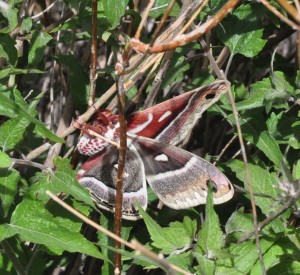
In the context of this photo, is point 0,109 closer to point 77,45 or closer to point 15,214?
point 15,214

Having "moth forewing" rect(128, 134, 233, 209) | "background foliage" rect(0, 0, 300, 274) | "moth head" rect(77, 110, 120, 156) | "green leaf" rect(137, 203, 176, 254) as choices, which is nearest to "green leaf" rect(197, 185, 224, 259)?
"background foliage" rect(0, 0, 300, 274)

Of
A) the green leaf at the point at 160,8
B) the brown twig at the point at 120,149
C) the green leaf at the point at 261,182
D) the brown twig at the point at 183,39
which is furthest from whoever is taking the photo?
the green leaf at the point at 160,8

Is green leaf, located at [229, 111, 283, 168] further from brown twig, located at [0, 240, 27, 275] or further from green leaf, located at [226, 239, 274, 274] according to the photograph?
brown twig, located at [0, 240, 27, 275]

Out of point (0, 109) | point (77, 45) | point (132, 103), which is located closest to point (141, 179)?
point (132, 103)

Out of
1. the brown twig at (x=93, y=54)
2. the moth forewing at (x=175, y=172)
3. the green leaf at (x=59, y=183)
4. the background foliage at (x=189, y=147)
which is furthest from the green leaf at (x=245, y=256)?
the brown twig at (x=93, y=54)

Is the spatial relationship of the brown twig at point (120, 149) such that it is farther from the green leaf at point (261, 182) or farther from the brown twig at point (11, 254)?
the green leaf at point (261, 182)

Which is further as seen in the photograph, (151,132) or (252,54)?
(252,54)
